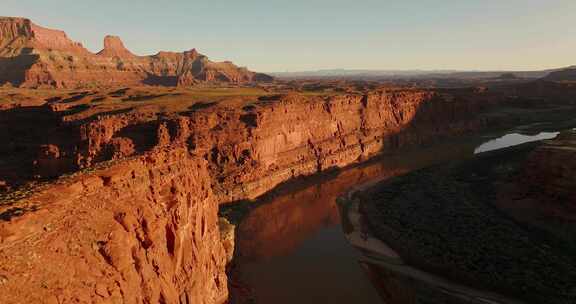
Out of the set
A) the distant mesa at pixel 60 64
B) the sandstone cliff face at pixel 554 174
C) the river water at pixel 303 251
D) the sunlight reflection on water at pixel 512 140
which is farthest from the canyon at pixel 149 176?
the distant mesa at pixel 60 64

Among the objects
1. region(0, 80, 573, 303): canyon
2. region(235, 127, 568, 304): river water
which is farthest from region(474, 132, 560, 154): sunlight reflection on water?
region(235, 127, 568, 304): river water

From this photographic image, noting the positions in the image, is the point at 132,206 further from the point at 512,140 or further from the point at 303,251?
the point at 512,140

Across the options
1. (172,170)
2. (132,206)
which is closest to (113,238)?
(132,206)

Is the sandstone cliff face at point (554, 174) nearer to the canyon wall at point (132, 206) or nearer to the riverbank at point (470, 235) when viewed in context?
the riverbank at point (470, 235)

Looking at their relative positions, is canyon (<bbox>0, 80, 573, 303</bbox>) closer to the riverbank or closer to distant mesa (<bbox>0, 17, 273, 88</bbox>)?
the riverbank

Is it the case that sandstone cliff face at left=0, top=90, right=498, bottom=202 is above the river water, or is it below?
above

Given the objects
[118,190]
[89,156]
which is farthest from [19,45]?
[118,190]
